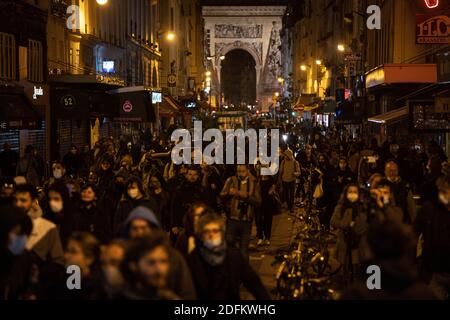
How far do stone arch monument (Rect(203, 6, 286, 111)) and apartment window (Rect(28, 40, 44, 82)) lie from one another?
11056 centimetres

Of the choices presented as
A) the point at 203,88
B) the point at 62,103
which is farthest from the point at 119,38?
the point at 203,88

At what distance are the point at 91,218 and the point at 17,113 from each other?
574 inches

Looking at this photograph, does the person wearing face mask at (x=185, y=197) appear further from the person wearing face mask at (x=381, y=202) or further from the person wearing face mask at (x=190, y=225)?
the person wearing face mask at (x=190, y=225)

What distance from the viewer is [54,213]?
34.0 feet

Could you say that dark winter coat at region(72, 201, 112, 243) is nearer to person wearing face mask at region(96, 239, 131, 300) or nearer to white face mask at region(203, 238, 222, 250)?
white face mask at region(203, 238, 222, 250)

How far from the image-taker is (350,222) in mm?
11383

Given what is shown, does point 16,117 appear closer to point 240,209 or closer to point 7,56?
point 7,56

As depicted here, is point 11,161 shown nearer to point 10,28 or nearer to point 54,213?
point 10,28

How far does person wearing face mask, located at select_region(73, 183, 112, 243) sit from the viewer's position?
1073cm

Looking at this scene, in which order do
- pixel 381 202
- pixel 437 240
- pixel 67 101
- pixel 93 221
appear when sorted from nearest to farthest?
pixel 437 240
pixel 381 202
pixel 93 221
pixel 67 101

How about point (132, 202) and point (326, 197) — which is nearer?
point (132, 202)

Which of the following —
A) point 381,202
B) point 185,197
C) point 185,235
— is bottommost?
point 185,235

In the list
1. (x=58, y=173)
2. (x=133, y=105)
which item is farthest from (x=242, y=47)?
(x=58, y=173)

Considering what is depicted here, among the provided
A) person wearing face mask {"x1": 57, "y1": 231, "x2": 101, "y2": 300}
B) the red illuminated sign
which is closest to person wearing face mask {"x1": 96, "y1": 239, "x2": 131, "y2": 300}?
person wearing face mask {"x1": 57, "y1": 231, "x2": 101, "y2": 300}
